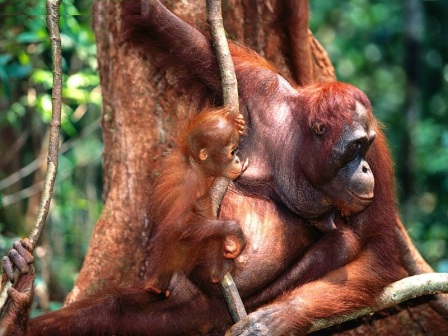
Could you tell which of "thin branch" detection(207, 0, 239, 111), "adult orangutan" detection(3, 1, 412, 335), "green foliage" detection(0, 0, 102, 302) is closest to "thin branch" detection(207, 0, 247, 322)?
"thin branch" detection(207, 0, 239, 111)

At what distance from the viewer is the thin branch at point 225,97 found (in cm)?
274

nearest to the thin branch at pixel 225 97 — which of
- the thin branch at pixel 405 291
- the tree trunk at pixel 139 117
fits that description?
the thin branch at pixel 405 291

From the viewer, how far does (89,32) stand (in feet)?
17.7

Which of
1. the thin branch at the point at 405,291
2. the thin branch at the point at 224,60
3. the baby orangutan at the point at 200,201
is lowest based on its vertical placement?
the thin branch at the point at 405,291

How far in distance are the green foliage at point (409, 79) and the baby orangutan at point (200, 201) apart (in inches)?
166

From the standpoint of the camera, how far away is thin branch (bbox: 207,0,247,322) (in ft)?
9.00

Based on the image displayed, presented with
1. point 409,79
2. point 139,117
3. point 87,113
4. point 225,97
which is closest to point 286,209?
point 225,97

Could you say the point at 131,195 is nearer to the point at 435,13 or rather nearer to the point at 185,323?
the point at 185,323

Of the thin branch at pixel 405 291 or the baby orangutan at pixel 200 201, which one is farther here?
the thin branch at pixel 405 291

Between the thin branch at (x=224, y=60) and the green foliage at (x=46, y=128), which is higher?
the thin branch at (x=224, y=60)

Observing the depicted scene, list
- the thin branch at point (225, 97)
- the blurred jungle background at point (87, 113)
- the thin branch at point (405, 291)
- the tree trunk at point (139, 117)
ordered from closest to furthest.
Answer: the thin branch at point (225, 97)
the thin branch at point (405, 291)
the tree trunk at point (139, 117)
the blurred jungle background at point (87, 113)

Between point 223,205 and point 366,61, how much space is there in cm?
838

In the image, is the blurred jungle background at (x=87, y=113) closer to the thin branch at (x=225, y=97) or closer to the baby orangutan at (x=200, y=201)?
the thin branch at (x=225, y=97)

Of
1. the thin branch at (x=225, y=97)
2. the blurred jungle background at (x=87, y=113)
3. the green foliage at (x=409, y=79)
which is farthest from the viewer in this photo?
the green foliage at (x=409, y=79)
